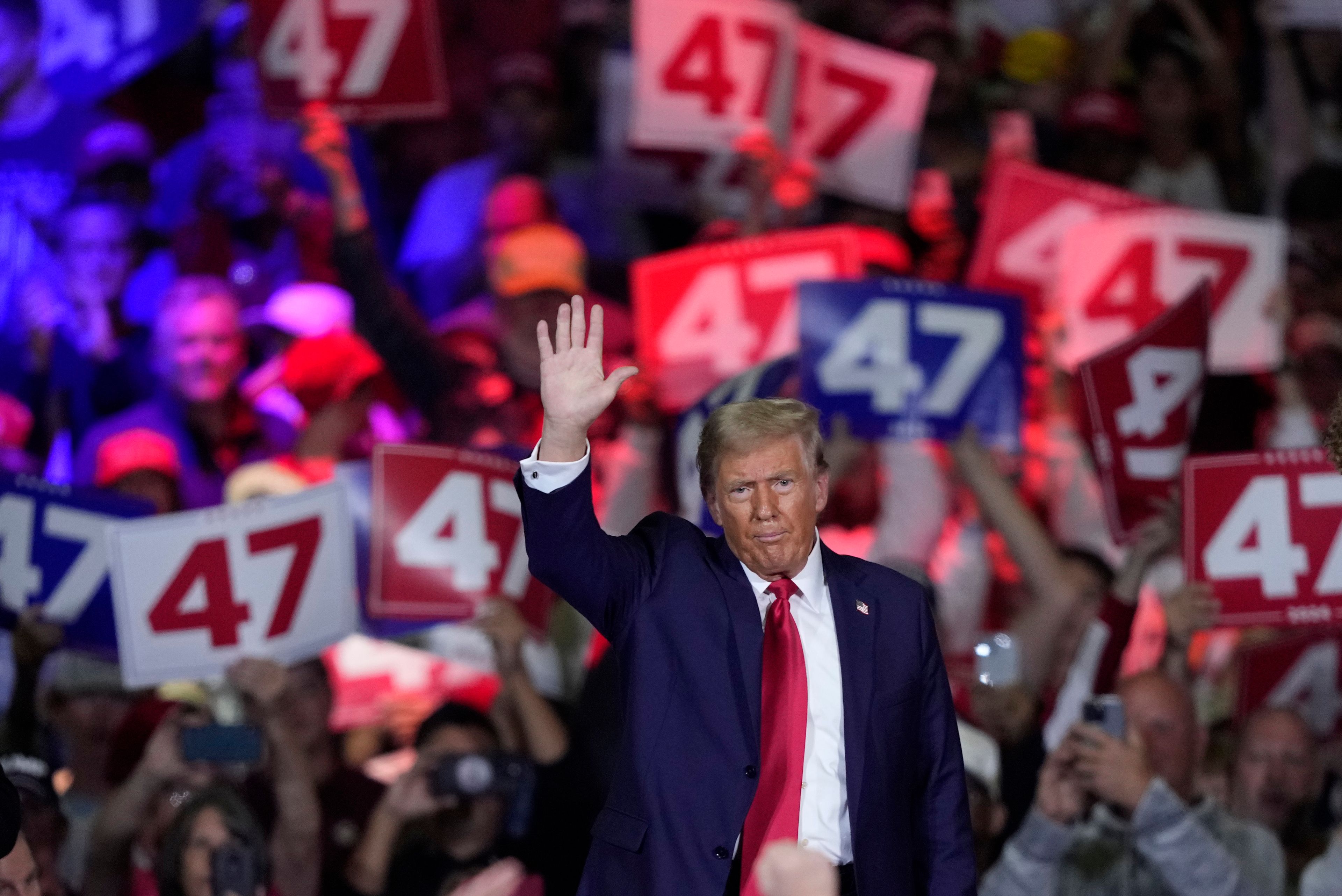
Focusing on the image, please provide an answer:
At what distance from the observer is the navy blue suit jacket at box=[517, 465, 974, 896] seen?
9.34ft

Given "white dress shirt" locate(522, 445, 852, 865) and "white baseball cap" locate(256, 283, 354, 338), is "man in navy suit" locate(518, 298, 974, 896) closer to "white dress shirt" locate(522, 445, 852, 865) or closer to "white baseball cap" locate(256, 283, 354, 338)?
"white dress shirt" locate(522, 445, 852, 865)

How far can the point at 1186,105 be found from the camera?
274 inches

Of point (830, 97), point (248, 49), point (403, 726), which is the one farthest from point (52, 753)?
point (830, 97)

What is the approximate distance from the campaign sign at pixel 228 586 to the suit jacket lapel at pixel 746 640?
80.5 inches

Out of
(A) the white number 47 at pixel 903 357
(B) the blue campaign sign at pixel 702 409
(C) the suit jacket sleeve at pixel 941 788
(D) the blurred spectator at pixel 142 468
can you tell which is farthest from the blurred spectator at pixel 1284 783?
(D) the blurred spectator at pixel 142 468

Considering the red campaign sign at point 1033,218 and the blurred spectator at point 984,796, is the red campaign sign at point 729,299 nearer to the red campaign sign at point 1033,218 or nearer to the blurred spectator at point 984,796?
the red campaign sign at point 1033,218

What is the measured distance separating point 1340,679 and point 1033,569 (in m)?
0.89

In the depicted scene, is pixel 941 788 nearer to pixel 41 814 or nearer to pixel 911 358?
pixel 41 814

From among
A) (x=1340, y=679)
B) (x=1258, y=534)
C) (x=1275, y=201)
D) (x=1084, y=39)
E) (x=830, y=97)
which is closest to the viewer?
(x=1258, y=534)

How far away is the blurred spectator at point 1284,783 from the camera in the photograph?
459 cm

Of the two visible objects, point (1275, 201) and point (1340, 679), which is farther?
point (1275, 201)

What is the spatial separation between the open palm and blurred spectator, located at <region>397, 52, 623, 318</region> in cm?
379

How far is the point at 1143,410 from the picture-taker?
16.7 ft

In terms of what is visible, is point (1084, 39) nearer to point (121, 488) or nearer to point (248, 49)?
point (248, 49)
